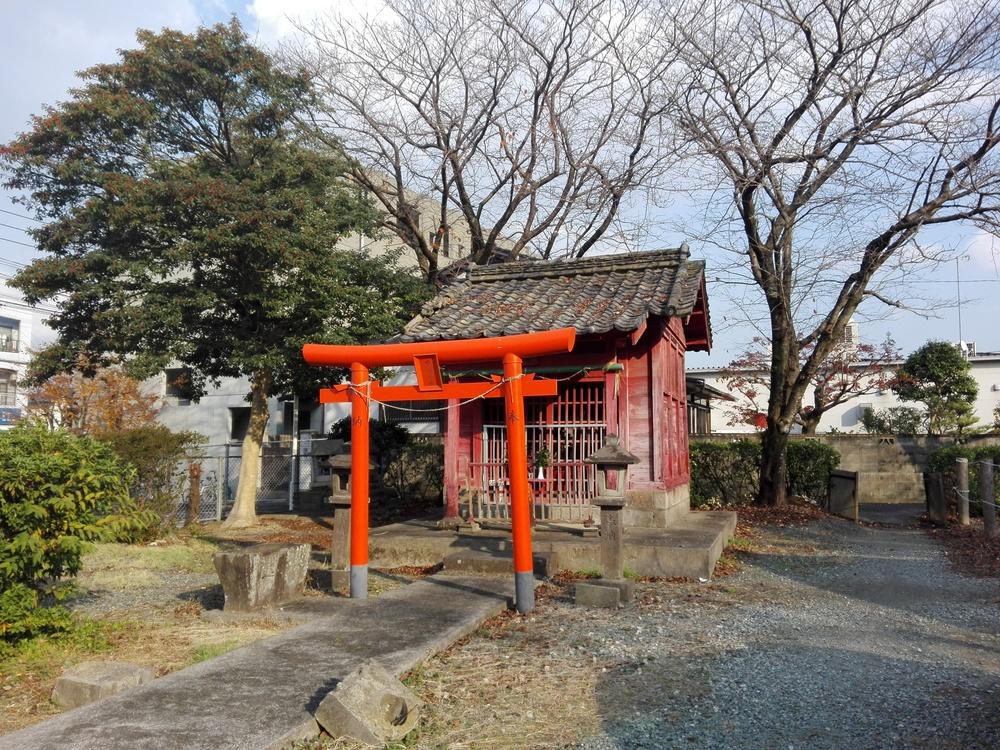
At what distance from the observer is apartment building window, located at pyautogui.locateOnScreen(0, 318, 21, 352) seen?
129 feet

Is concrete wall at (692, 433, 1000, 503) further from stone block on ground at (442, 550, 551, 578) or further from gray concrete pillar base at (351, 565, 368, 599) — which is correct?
gray concrete pillar base at (351, 565, 368, 599)

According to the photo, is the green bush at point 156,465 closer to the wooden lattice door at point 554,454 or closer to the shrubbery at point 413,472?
the wooden lattice door at point 554,454

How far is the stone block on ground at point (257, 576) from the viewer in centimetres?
704

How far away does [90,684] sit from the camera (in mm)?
4676

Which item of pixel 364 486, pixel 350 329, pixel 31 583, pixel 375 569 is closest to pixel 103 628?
pixel 31 583

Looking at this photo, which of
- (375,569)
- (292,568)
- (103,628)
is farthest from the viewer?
(375,569)

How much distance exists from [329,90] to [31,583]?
14617 millimetres

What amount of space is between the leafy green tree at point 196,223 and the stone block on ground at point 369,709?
9.33 m

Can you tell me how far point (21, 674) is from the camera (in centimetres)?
531

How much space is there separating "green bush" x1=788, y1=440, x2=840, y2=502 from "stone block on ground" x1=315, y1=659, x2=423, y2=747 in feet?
51.6

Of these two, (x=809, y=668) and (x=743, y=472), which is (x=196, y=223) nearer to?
(x=809, y=668)

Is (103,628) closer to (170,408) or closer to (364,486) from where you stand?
(364,486)

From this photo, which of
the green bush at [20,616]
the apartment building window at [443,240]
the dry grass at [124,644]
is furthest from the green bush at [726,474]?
the green bush at [20,616]

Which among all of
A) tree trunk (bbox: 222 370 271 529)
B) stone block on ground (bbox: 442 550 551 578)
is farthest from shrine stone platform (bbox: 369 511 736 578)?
tree trunk (bbox: 222 370 271 529)
